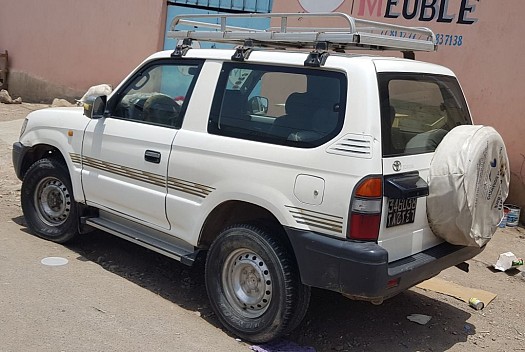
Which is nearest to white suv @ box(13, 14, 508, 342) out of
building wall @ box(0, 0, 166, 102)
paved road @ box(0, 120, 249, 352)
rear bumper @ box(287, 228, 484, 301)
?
rear bumper @ box(287, 228, 484, 301)

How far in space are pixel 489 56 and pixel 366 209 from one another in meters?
4.59

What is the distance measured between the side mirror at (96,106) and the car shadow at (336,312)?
126cm

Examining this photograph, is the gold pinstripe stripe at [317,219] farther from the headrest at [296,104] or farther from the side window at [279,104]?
the headrest at [296,104]

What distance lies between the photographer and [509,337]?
4641mm

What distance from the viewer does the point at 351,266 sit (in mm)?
3541

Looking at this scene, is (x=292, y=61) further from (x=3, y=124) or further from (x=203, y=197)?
(x=3, y=124)

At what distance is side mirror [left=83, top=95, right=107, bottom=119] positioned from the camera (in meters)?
5.07

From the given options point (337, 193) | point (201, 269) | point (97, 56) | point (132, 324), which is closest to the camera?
point (337, 193)

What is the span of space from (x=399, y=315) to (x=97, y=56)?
9206mm

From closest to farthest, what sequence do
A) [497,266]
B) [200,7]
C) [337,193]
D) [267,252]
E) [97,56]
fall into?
1. [337,193]
2. [267,252]
3. [497,266]
4. [200,7]
5. [97,56]

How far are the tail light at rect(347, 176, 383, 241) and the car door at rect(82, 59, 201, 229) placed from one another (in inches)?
61.4

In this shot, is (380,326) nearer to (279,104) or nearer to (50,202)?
(279,104)

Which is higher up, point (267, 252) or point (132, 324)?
point (267, 252)

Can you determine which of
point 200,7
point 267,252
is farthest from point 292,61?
point 200,7
